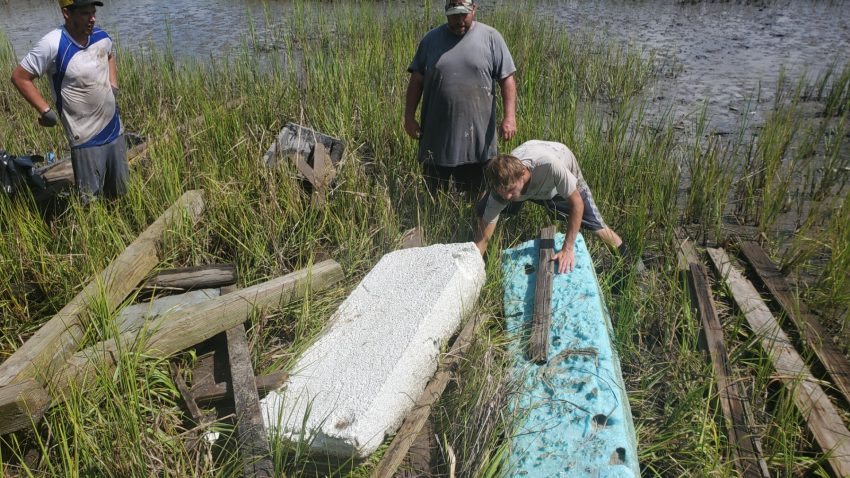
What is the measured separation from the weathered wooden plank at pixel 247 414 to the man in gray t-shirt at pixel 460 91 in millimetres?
1892

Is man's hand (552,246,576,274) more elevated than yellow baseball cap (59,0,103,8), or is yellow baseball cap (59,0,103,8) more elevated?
yellow baseball cap (59,0,103,8)

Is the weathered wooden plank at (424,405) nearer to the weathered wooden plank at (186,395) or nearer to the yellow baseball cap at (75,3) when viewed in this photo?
the weathered wooden plank at (186,395)

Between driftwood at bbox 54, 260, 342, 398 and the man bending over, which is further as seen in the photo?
the man bending over

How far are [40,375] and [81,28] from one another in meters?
2.29

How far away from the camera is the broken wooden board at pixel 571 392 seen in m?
2.23

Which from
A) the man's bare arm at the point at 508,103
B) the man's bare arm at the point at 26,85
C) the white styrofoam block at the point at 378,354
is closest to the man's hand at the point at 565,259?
the white styrofoam block at the point at 378,354

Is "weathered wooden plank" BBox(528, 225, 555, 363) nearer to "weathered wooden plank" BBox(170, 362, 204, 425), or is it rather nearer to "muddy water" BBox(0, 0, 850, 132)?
"weathered wooden plank" BBox(170, 362, 204, 425)

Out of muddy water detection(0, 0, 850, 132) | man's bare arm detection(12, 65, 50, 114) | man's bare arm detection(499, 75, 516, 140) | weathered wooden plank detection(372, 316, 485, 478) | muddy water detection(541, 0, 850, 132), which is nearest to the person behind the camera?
weathered wooden plank detection(372, 316, 485, 478)

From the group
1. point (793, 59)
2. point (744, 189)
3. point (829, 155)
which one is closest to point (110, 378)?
point (744, 189)

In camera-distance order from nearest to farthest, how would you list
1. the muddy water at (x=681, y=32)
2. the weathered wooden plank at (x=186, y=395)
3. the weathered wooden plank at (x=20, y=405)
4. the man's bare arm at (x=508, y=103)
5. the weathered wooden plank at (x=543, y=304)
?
the weathered wooden plank at (x=20, y=405) < the weathered wooden plank at (x=186, y=395) < the weathered wooden plank at (x=543, y=304) < the man's bare arm at (x=508, y=103) < the muddy water at (x=681, y=32)

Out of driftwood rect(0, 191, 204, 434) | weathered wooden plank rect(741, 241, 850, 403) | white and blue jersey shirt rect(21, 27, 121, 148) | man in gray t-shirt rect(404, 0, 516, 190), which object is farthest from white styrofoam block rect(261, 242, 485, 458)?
white and blue jersey shirt rect(21, 27, 121, 148)

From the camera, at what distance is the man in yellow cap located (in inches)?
140

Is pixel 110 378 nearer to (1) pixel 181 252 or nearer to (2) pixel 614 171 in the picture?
(1) pixel 181 252

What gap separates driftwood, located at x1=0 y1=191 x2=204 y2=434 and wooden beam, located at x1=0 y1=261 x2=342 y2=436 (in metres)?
0.04
